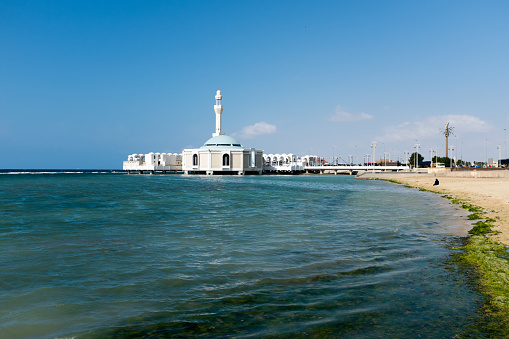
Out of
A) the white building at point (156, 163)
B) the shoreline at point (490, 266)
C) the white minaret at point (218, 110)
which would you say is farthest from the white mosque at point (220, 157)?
the shoreline at point (490, 266)

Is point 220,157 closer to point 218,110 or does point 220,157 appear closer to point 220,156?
point 220,156

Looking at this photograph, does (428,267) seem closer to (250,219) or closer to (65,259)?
(65,259)

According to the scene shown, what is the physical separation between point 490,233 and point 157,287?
486 inches

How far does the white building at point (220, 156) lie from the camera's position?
14100cm

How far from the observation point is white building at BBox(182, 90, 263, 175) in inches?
5551

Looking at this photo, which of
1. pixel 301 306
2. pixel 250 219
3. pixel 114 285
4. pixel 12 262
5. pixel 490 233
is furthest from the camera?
pixel 250 219

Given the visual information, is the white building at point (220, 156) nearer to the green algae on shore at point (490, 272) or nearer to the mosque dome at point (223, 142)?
the mosque dome at point (223, 142)

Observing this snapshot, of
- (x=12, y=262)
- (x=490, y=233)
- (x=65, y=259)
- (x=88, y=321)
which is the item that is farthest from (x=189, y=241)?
(x=490, y=233)

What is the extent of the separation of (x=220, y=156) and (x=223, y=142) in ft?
24.5

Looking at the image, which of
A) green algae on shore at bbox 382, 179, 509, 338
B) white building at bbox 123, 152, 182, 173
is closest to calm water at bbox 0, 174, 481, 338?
green algae on shore at bbox 382, 179, 509, 338

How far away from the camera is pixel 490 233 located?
14.6 meters

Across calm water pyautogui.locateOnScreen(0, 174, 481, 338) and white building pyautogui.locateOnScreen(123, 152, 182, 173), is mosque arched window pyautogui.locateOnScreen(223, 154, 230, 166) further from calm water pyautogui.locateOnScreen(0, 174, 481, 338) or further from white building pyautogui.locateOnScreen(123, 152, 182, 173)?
calm water pyautogui.locateOnScreen(0, 174, 481, 338)

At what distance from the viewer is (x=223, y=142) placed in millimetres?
146000

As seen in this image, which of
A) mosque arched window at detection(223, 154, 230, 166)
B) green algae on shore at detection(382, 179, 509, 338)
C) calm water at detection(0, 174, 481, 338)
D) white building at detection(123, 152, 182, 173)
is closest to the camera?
green algae on shore at detection(382, 179, 509, 338)
